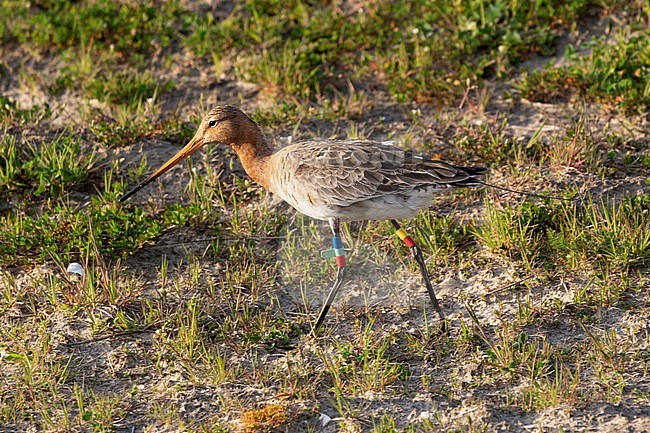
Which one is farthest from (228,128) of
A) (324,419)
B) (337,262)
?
(324,419)

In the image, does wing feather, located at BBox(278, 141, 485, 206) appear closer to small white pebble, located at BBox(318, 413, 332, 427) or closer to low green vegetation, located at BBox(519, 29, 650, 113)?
small white pebble, located at BBox(318, 413, 332, 427)

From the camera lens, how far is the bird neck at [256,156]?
20.5 ft

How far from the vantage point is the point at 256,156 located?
6.29 metres

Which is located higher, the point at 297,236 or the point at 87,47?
the point at 87,47

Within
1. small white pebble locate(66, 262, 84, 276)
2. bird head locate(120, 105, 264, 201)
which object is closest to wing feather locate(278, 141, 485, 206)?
bird head locate(120, 105, 264, 201)

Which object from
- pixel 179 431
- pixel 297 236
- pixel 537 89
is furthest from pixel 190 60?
pixel 179 431

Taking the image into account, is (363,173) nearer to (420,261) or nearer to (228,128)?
(420,261)

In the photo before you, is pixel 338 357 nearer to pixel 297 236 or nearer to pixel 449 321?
pixel 449 321

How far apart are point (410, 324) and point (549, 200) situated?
55.8 inches

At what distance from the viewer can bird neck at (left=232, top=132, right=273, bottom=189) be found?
6242mm

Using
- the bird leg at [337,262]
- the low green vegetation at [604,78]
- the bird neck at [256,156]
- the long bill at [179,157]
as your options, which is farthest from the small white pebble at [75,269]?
the low green vegetation at [604,78]

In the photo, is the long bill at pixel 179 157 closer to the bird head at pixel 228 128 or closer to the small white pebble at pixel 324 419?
the bird head at pixel 228 128

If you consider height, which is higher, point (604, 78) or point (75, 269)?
point (604, 78)

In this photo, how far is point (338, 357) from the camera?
550 cm
